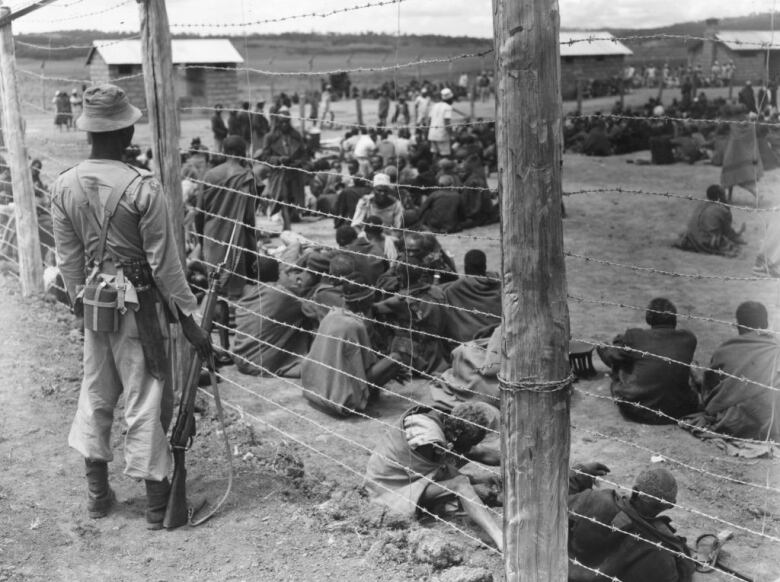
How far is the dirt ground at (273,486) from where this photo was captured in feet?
12.9

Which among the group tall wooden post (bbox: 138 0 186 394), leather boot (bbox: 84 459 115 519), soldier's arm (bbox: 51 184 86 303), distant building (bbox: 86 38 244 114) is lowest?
leather boot (bbox: 84 459 115 519)

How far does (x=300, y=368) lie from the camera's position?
6.79 m

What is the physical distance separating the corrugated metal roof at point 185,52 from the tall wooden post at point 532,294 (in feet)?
76.0

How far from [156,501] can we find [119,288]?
3.19ft

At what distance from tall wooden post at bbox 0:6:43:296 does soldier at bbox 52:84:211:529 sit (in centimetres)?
342

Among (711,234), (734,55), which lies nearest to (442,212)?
(711,234)

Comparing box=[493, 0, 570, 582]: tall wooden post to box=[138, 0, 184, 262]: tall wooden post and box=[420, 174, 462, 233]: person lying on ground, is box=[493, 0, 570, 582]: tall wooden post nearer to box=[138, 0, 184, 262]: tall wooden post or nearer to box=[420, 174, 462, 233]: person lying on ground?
box=[138, 0, 184, 262]: tall wooden post

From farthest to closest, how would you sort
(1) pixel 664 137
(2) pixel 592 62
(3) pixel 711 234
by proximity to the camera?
(2) pixel 592 62 < (1) pixel 664 137 < (3) pixel 711 234

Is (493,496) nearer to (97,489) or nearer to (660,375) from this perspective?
(97,489)

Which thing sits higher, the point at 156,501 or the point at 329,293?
the point at 329,293

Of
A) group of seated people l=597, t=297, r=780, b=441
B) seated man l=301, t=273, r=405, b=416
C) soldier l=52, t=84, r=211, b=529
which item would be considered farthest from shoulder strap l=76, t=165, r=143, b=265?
group of seated people l=597, t=297, r=780, b=441

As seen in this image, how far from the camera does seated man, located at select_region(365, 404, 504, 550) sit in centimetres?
443

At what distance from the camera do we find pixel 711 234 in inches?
416

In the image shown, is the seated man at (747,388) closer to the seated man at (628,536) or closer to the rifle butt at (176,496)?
the seated man at (628,536)
